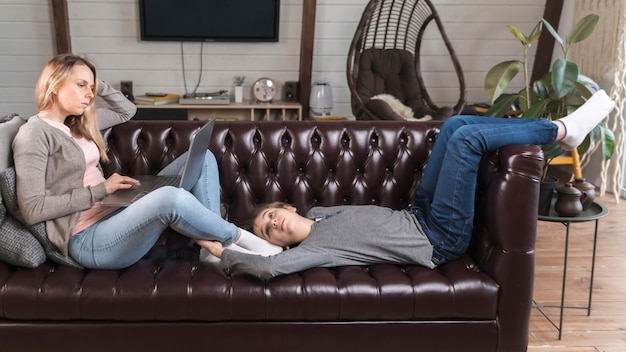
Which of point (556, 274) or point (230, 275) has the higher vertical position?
point (230, 275)

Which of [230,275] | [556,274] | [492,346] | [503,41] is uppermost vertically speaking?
[503,41]

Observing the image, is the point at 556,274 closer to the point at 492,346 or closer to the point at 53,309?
the point at 492,346

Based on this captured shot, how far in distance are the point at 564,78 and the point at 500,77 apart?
417mm

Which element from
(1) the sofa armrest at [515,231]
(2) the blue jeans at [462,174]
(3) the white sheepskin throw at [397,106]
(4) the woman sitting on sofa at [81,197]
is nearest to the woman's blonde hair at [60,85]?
(4) the woman sitting on sofa at [81,197]

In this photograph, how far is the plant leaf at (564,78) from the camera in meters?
2.62

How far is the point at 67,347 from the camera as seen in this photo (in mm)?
1924

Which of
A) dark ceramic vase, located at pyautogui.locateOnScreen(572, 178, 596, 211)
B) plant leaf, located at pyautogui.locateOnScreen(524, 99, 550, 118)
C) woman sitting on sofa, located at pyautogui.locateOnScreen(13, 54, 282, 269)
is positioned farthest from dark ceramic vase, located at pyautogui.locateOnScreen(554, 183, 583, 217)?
woman sitting on sofa, located at pyautogui.locateOnScreen(13, 54, 282, 269)

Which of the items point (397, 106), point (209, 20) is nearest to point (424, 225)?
point (397, 106)

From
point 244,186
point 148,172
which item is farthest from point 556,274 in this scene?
point 148,172

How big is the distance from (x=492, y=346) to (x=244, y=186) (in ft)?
3.53

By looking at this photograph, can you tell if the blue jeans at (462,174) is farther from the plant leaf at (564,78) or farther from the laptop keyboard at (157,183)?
the laptop keyboard at (157,183)

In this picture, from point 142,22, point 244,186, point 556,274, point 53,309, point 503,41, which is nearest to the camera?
point 53,309

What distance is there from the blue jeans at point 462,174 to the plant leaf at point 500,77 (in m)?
0.91

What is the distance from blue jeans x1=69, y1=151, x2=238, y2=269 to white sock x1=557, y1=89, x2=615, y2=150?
46.8 inches
